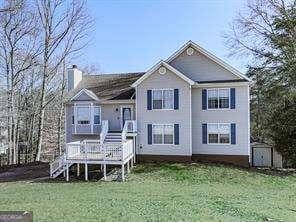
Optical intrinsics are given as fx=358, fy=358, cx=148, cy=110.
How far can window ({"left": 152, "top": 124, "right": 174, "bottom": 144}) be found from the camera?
2320 centimetres

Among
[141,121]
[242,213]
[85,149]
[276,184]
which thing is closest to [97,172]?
[85,149]

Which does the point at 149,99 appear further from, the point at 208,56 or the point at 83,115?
the point at 83,115

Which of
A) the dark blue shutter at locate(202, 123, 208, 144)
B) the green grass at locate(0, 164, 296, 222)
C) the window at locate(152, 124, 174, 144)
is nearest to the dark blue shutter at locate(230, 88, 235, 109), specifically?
the dark blue shutter at locate(202, 123, 208, 144)

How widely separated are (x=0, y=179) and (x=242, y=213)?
50.1ft

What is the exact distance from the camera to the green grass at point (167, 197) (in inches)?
422

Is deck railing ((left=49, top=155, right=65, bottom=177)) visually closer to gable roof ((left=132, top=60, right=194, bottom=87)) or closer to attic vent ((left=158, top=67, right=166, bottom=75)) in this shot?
gable roof ((left=132, top=60, right=194, bottom=87))

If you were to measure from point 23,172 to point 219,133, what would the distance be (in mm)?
13058

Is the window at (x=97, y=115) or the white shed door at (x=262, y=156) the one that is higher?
the window at (x=97, y=115)

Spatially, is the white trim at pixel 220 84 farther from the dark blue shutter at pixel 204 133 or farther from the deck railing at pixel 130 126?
the deck railing at pixel 130 126

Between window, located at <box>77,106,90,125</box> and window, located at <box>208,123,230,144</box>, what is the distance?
8.40 meters

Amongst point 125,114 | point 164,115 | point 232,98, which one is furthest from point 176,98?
point 125,114

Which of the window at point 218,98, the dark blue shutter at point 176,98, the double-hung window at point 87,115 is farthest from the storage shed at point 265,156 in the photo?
the double-hung window at point 87,115

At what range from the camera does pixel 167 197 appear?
13.9m

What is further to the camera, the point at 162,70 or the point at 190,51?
the point at 190,51
